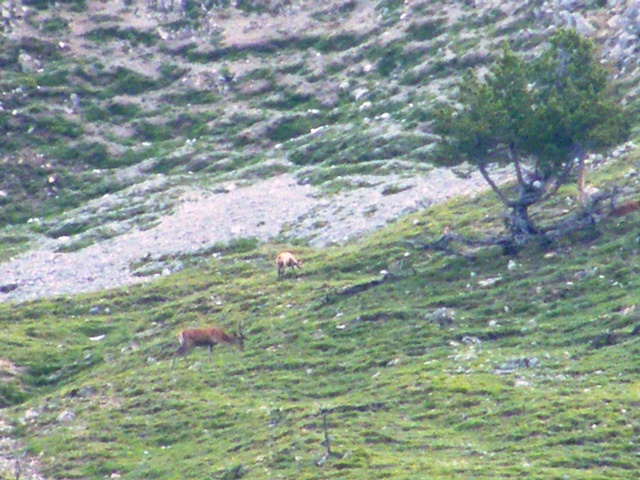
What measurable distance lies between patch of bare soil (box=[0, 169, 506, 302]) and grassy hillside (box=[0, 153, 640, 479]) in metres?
5.42

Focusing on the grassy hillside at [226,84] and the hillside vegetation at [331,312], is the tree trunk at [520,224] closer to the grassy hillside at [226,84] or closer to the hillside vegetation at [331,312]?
the hillside vegetation at [331,312]

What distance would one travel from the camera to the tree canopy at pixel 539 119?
149 ft

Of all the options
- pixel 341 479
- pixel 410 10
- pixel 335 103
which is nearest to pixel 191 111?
pixel 335 103

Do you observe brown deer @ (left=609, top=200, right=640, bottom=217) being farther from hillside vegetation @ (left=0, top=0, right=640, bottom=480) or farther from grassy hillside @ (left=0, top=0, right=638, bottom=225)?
grassy hillside @ (left=0, top=0, right=638, bottom=225)

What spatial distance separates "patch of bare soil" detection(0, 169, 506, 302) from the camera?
6031 centimetres

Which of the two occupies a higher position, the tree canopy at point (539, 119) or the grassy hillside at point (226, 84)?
the tree canopy at point (539, 119)

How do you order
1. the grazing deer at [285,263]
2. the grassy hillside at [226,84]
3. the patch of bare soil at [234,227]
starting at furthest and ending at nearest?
the grassy hillside at [226,84], the patch of bare soil at [234,227], the grazing deer at [285,263]

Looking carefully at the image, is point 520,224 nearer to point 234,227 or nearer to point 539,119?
point 539,119

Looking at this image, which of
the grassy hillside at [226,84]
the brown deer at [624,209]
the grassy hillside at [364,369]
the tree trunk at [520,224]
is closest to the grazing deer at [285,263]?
the grassy hillside at [364,369]

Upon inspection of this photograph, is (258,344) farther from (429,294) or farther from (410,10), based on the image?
(410,10)

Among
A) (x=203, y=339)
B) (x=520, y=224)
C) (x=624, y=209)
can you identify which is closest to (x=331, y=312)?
(x=203, y=339)

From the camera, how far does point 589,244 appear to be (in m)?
43.5

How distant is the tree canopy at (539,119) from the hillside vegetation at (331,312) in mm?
2812

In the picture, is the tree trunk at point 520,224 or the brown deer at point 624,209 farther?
the tree trunk at point 520,224
